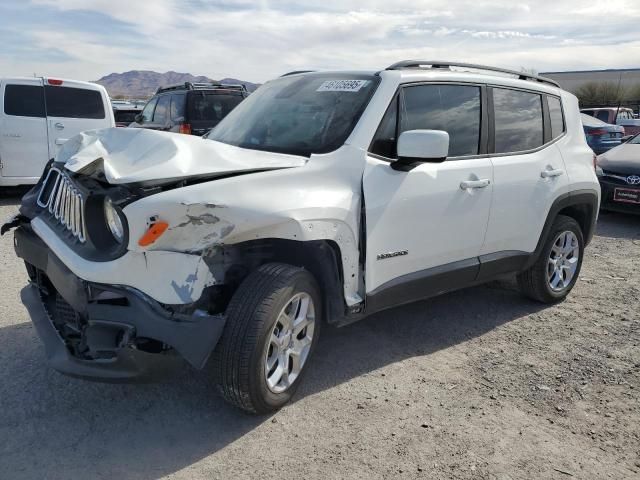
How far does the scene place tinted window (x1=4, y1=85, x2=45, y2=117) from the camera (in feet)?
29.3

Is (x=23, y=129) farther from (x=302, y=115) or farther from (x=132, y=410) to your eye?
(x=132, y=410)

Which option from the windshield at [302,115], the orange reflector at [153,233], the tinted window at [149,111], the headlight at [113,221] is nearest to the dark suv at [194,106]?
the tinted window at [149,111]

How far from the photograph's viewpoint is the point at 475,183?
389 centimetres

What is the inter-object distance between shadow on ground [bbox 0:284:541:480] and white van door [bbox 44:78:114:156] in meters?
5.98

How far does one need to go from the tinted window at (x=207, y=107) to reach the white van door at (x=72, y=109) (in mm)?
1454

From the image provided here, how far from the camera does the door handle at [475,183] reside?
3827 millimetres

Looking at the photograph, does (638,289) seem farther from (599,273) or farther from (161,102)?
(161,102)

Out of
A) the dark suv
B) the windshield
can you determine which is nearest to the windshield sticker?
the windshield

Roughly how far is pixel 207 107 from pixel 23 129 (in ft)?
10.3

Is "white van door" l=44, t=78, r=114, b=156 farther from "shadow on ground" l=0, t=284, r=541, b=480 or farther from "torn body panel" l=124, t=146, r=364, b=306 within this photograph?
"torn body panel" l=124, t=146, r=364, b=306

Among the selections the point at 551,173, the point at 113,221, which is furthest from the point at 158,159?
the point at 551,173

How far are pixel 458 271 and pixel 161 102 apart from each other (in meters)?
8.94

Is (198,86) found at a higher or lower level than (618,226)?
higher

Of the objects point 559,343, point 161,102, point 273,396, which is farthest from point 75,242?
point 161,102
